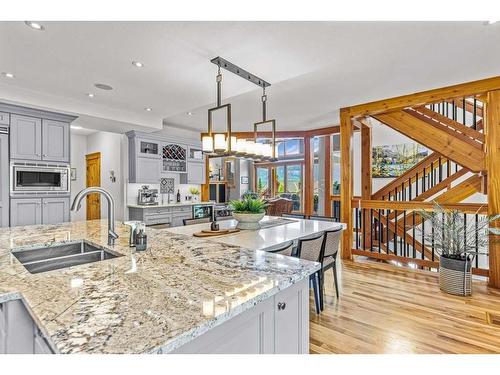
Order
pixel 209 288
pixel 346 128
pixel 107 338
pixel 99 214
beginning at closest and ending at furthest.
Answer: pixel 107 338 < pixel 209 288 < pixel 346 128 < pixel 99 214

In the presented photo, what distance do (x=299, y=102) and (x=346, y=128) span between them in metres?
0.94

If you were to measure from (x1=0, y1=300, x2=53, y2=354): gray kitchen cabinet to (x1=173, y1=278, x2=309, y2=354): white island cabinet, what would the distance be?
674 mm

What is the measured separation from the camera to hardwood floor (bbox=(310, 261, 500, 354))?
6.98 feet

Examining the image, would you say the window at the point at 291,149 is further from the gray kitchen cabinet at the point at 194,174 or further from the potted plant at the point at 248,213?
the potted plant at the point at 248,213

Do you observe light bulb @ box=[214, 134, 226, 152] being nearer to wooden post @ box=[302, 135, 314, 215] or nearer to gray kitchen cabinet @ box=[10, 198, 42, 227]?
gray kitchen cabinet @ box=[10, 198, 42, 227]

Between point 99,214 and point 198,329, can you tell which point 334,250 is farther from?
point 99,214

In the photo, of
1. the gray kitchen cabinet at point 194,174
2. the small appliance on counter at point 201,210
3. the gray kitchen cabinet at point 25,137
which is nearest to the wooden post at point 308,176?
the small appliance on counter at point 201,210

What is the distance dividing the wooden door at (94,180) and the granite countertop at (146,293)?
5.49 meters

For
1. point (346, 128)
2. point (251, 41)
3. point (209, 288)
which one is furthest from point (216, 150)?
point (346, 128)

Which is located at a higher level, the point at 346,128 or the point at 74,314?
the point at 346,128

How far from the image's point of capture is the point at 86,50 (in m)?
2.62

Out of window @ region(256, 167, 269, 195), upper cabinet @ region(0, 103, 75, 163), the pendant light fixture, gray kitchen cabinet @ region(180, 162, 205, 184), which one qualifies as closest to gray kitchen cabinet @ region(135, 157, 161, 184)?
gray kitchen cabinet @ region(180, 162, 205, 184)

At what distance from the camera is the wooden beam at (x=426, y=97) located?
341 centimetres

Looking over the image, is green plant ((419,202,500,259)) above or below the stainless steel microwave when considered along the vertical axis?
below
